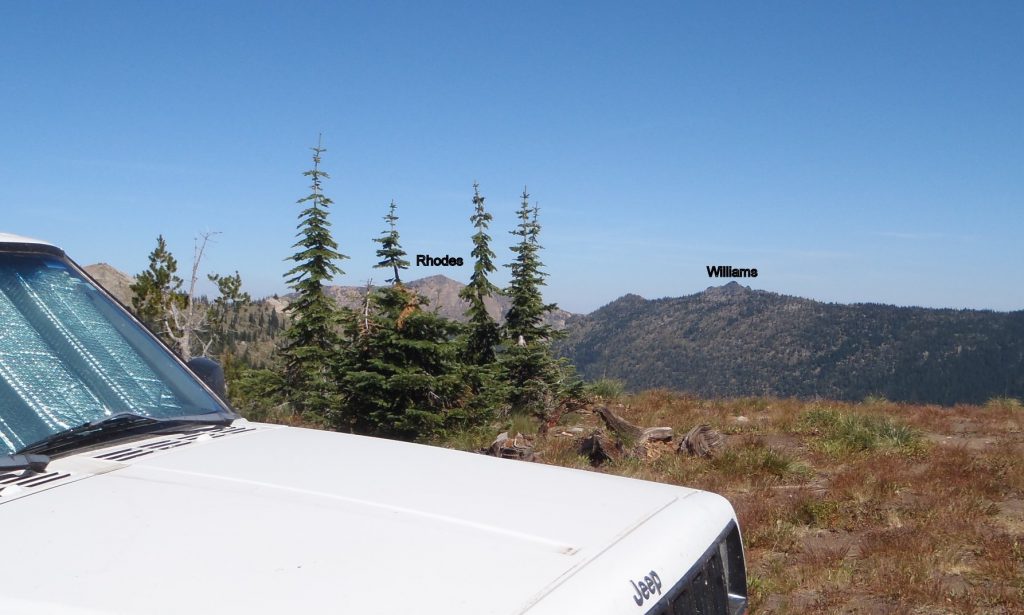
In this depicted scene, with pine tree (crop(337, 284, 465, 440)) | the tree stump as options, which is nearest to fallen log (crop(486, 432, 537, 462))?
the tree stump

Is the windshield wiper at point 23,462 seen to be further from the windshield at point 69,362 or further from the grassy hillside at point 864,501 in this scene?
the grassy hillside at point 864,501

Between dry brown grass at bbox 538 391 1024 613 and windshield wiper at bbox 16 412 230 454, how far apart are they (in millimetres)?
3575

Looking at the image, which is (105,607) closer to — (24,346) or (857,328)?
(24,346)

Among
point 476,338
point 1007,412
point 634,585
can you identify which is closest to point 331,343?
point 476,338

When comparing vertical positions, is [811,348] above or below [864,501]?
above

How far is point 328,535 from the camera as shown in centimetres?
179

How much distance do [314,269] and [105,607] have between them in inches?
699

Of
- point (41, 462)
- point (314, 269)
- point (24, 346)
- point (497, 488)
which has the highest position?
point (314, 269)

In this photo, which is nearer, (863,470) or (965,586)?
(965,586)

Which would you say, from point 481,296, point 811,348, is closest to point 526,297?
point 481,296

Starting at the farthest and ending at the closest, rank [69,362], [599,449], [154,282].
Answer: [154,282], [599,449], [69,362]

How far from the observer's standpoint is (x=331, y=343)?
17969mm

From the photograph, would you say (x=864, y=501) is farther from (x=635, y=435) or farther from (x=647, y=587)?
(x=647, y=587)

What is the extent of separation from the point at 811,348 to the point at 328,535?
8798 cm
